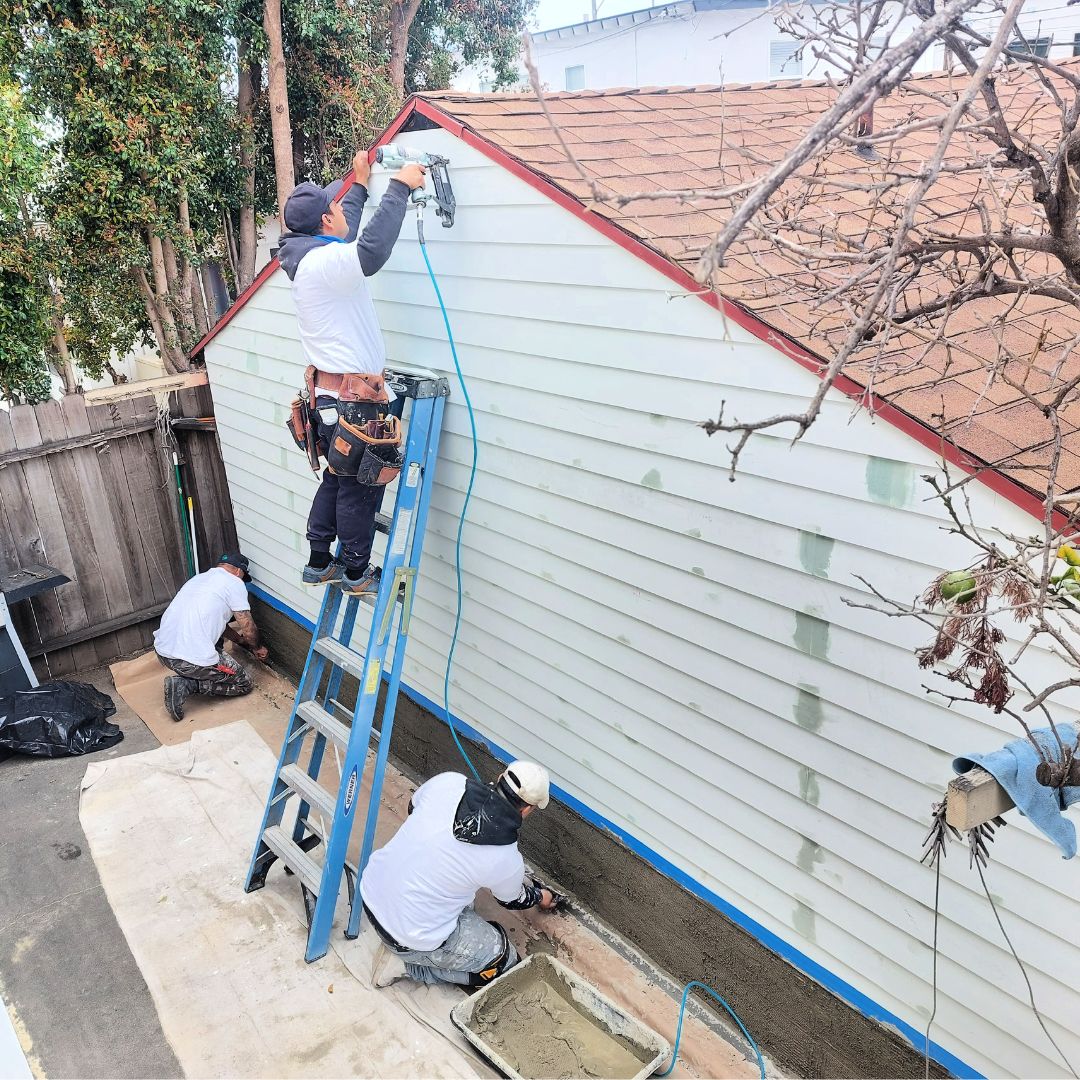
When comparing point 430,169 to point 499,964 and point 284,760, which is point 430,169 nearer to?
point 284,760

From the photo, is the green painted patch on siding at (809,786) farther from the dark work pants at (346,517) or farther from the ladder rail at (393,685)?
the dark work pants at (346,517)

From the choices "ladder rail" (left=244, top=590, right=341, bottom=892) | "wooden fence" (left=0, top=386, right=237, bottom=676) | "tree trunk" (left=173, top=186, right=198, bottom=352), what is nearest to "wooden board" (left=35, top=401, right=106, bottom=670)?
"wooden fence" (left=0, top=386, right=237, bottom=676)

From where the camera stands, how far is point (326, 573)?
4988mm

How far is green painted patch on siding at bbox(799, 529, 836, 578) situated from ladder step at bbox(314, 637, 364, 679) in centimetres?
234

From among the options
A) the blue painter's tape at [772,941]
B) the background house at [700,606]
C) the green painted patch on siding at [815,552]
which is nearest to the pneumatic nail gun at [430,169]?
the background house at [700,606]

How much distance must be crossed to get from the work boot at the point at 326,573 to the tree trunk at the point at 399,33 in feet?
32.5

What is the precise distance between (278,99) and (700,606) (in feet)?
32.7

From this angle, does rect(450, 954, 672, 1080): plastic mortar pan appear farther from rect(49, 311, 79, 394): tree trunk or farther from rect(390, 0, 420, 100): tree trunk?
rect(390, 0, 420, 100): tree trunk

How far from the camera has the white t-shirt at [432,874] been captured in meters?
4.24

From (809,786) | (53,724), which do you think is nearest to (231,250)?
(53,724)

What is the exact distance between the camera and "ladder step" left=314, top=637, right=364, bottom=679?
15.7 feet

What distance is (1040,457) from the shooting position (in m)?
2.76

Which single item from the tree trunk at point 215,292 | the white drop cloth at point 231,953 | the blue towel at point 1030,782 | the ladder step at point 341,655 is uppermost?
the blue towel at point 1030,782

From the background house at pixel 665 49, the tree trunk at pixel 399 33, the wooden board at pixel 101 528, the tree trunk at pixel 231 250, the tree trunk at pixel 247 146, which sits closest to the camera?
the wooden board at pixel 101 528
